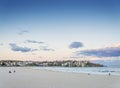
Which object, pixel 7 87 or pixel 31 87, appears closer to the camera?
pixel 7 87

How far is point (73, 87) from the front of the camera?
7.43m

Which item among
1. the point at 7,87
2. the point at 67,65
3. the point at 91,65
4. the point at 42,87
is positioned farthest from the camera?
the point at 67,65

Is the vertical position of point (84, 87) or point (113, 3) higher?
point (113, 3)

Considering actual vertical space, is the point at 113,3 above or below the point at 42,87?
above

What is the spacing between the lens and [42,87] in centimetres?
715

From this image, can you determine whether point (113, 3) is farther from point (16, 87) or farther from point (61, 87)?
point (16, 87)

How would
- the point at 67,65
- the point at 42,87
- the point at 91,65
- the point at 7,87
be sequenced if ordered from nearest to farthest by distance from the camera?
the point at 7,87 < the point at 42,87 < the point at 91,65 < the point at 67,65

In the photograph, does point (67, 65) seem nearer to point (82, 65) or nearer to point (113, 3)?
point (82, 65)

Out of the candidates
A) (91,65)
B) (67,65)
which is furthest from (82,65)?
(67,65)

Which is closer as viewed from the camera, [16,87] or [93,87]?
[16,87]

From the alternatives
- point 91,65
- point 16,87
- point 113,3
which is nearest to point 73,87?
point 16,87

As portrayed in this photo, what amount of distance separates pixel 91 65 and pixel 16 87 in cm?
3251

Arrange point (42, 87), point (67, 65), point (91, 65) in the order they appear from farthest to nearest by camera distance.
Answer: point (67, 65), point (91, 65), point (42, 87)

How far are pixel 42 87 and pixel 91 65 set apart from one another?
32.2m
